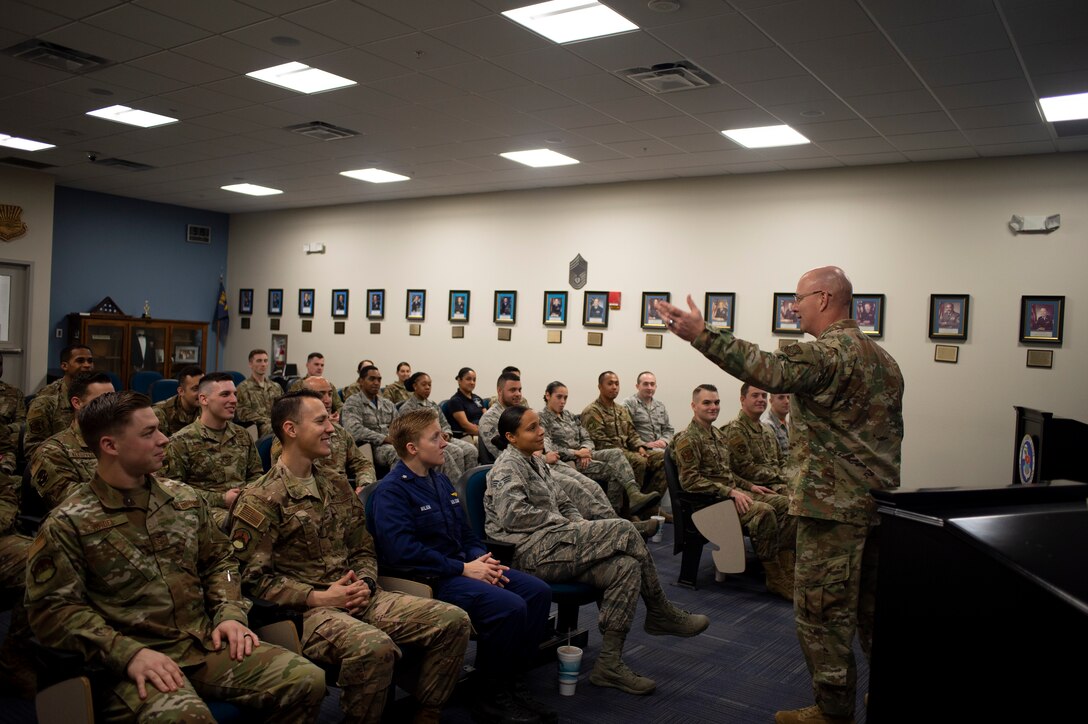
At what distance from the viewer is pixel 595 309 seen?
878cm

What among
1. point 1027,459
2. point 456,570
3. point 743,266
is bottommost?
point 456,570

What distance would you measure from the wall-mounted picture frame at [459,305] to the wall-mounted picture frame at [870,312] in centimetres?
457

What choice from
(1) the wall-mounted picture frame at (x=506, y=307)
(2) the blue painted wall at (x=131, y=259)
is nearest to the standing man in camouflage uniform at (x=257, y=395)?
(1) the wall-mounted picture frame at (x=506, y=307)

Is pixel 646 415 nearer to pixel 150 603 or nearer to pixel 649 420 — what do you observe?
pixel 649 420

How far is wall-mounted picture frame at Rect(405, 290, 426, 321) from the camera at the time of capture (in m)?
10.2

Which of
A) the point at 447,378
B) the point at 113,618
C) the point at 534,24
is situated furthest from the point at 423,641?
the point at 447,378

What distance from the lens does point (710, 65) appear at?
493 centimetres

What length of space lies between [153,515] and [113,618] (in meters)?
0.29

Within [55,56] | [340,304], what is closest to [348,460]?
[55,56]

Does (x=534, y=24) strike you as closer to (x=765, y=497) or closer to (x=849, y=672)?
(x=765, y=497)

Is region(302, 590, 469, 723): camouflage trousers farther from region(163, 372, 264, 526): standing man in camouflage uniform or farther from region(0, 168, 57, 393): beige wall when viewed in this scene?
region(0, 168, 57, 393): beige wall

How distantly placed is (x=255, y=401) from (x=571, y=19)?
480 cm

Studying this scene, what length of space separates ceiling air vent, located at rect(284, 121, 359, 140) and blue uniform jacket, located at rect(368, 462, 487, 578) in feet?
15.0

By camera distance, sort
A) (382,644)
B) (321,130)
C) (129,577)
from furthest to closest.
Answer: (321,130), (382,644), (129,577)
